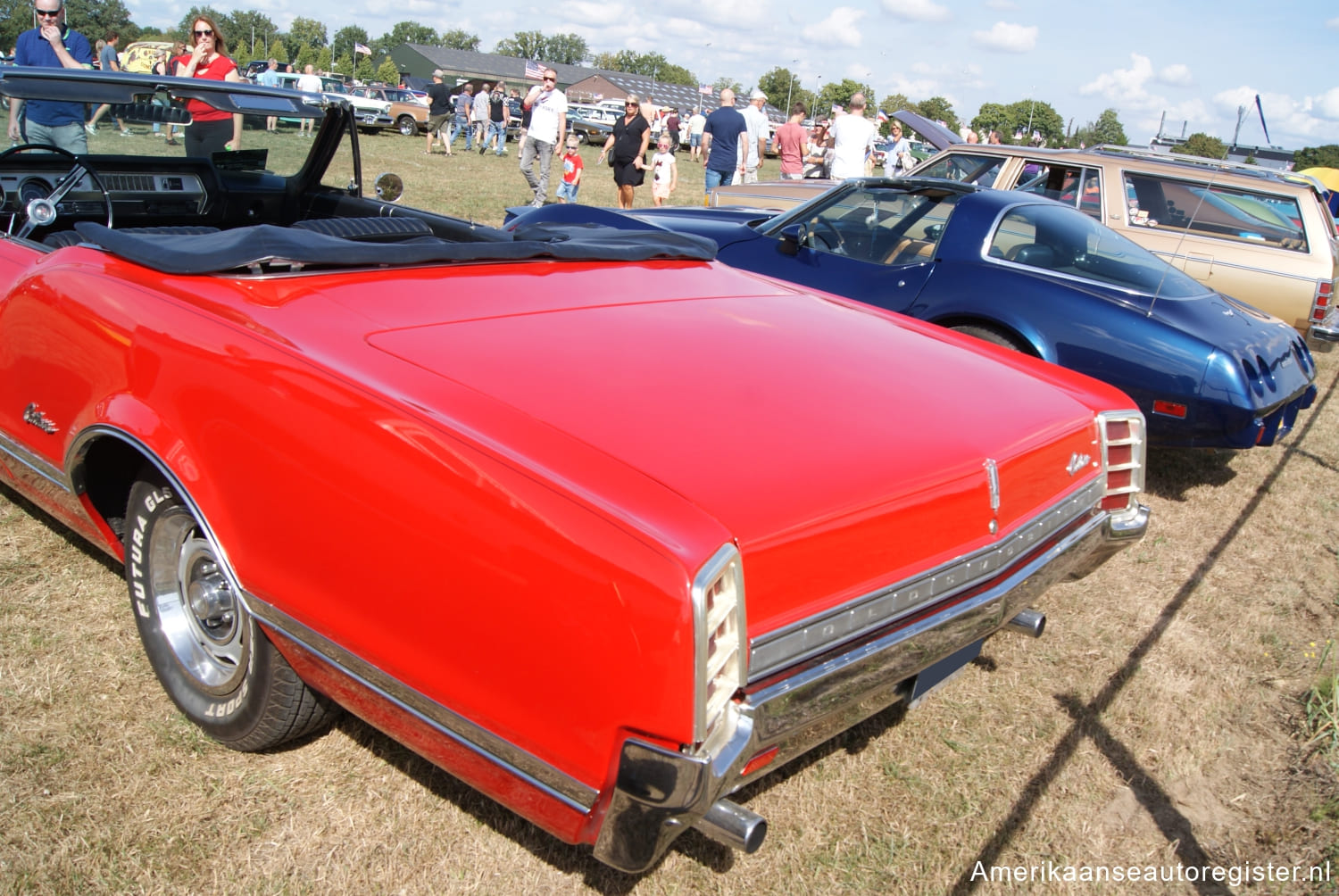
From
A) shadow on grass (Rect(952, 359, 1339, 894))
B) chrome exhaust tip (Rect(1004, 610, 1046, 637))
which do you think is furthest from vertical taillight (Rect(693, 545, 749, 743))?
chrome exhaust tip (Rect(1004, 610, 1046, 637))

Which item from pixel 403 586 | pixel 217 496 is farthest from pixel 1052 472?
pixel 217 496

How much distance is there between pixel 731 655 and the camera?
1509 millimetres

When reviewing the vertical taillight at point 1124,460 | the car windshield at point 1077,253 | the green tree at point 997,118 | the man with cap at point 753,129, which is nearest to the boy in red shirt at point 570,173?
the man with cap at point 753,129

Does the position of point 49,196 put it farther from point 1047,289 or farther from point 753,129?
point 753,129

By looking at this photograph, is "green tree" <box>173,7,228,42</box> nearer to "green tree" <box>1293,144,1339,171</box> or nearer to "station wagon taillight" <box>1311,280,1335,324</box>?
"station wagon taillight" <box>1311,280,1335,324</box>

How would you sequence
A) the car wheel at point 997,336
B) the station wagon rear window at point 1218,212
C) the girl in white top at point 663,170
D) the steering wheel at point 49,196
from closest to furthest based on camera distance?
the steering wheel at point 49,196
the car wheel at point 997,336
the station wagon rear window at point 1218,212
the girl in white top at point 663,170

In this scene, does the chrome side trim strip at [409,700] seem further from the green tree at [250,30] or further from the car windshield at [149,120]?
the green tree at [250,30]

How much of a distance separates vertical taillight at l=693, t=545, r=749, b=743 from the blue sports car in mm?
3283

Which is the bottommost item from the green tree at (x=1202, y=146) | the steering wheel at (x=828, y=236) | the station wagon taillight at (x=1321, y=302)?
the station wagon taillight at (x=1321, y=302)

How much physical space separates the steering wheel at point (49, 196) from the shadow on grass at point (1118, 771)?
3068mm

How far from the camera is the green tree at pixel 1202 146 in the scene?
1031cm

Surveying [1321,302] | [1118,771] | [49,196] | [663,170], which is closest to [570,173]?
[663,170]

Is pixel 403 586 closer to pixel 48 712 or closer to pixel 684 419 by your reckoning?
pixel 684 419

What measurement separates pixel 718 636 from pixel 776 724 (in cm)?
21
